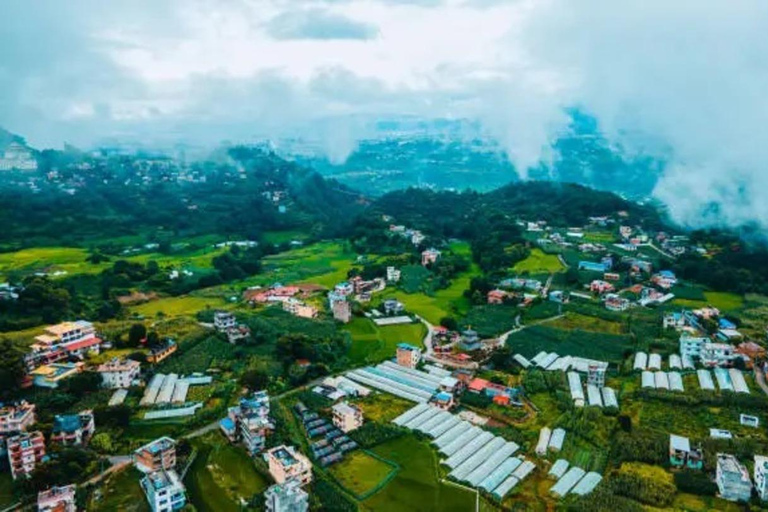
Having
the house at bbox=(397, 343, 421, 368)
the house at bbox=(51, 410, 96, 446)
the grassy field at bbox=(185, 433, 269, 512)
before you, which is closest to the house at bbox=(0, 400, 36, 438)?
the house at bbox=(51, 410, 96, 446)

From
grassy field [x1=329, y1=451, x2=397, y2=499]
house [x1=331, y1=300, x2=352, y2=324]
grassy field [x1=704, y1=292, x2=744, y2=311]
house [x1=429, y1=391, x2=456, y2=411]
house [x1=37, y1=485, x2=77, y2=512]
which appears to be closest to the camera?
house [x1=37, y1=485, x2=77, y2=512]

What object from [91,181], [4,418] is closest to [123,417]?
[4,418]

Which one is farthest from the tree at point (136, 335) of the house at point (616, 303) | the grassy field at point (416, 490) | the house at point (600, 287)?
the house at point (600, 287)

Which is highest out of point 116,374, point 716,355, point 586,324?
point 116,374

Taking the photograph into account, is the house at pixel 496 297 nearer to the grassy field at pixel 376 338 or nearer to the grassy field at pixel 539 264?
the grassy field at pixel 376 338

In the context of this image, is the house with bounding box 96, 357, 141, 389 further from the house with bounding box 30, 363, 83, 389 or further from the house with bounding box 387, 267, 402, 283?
the house with bounding box 387, 267, 402, 283

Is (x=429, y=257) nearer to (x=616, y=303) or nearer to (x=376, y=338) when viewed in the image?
(x=616, y=303)

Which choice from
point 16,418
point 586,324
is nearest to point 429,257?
point 586,324
